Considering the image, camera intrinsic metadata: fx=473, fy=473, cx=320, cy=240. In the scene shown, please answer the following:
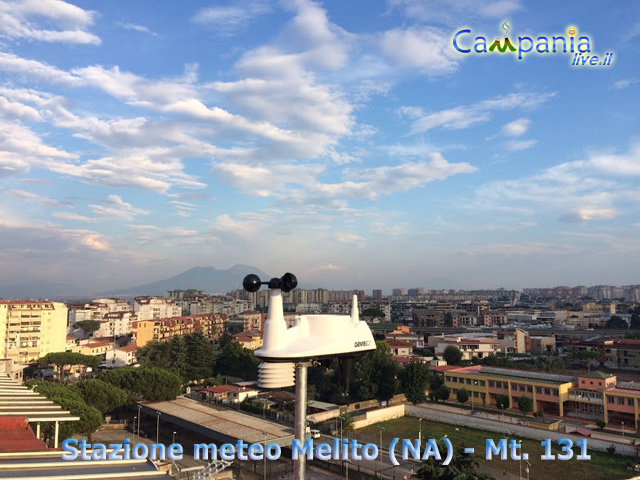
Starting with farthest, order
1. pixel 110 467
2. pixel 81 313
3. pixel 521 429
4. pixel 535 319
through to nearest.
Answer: pixel 535 319, pixel 81 313, pixel 521 429, pixel 110 467

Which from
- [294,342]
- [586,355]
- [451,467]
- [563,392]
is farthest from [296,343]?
[586,355]

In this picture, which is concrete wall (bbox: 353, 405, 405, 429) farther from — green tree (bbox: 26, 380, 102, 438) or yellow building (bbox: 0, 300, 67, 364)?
yellow building (bbox: 0, 300, 67, 364)

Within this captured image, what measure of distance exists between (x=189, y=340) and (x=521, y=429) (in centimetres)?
2802

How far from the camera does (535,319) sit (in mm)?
100750

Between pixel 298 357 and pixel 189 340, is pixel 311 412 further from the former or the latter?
pixel 298 357

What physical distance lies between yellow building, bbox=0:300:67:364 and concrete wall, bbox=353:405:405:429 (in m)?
36.7

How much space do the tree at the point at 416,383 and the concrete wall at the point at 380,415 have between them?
1.94 metres

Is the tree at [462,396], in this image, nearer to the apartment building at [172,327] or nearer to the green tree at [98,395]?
the green tree at [98,395]

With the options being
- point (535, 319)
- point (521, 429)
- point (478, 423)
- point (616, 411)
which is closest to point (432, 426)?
point (478, 423)

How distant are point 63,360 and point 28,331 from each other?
9235 mm

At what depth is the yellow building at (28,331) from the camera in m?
47.4

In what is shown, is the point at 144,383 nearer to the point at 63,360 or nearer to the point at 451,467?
the point at 63,360

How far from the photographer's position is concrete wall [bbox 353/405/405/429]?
96.6 ft

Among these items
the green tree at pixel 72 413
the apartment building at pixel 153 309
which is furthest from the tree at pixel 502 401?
the apartment building at pixel 153 309
